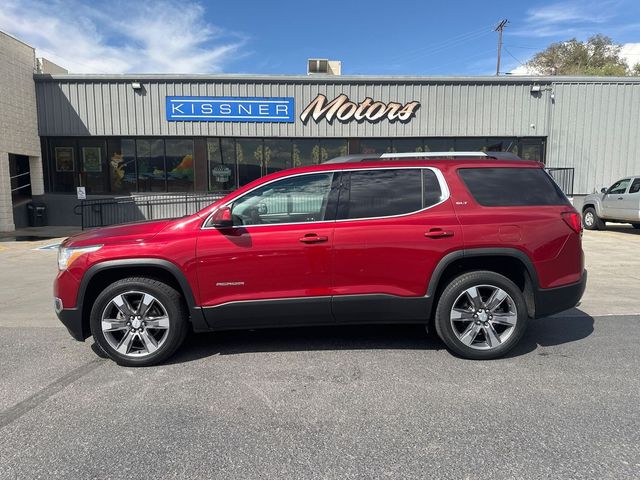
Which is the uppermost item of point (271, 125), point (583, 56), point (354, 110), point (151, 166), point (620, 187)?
point (583, 56)

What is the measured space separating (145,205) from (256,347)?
43.3 feet

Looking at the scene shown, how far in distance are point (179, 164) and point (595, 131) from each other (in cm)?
1561

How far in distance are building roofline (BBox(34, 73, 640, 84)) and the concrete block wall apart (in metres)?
0.71

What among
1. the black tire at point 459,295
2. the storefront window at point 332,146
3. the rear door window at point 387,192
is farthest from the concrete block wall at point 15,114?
the black tire at point 459,295

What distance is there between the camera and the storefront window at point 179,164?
52.0 ft

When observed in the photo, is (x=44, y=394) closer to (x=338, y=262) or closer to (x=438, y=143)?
(x=338, y=262)

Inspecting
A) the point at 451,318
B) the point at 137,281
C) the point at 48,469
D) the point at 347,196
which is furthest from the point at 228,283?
the point at 451,318

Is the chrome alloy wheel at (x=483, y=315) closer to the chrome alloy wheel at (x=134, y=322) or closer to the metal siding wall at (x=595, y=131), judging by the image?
the chrome alloy wheel at (x=134, y=322)

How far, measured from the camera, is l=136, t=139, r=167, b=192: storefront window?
15844 millimetres

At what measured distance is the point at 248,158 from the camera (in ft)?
52.6

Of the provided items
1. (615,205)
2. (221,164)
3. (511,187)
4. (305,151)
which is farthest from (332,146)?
(511,187)

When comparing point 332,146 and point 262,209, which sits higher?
point 332,146

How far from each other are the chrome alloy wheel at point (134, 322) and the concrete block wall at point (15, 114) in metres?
13.0

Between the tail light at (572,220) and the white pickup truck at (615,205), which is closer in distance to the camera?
the tail light at (572,220)
